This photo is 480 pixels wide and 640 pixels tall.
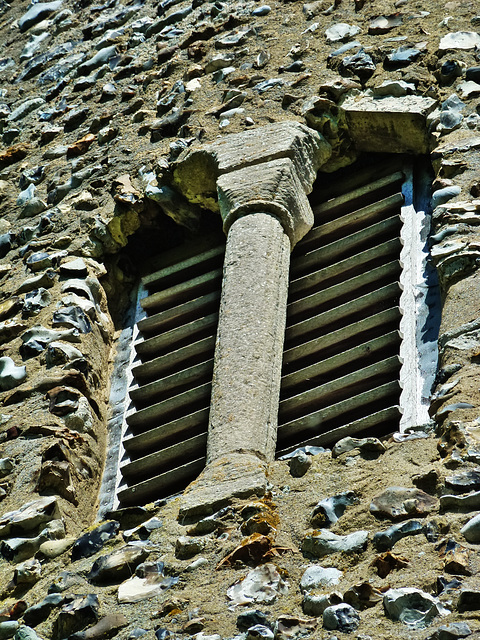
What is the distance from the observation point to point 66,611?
278 centimetres

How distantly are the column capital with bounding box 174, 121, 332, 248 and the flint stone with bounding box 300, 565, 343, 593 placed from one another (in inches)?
78.8

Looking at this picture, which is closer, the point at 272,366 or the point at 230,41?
the point at 272,366

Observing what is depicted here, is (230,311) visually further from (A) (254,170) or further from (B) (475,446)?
(B) (475,446)

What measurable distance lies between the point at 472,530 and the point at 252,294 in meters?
1.68

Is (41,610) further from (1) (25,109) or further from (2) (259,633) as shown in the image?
(1) (25,109)

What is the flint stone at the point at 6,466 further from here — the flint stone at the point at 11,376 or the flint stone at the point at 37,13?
the flint stone at the point at 37,13

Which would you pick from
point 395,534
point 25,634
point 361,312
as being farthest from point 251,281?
point 25,634

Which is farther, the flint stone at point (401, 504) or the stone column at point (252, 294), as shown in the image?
the stone column at point (252, 294)

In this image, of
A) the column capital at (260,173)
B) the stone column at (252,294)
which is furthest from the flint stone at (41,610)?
the column capital at (260,173)

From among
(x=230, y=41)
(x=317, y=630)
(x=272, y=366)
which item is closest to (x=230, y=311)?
(x=272, y=366)

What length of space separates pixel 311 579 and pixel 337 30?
337cm

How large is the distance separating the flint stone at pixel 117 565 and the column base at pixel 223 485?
0.58 ft

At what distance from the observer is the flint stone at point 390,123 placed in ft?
14.8

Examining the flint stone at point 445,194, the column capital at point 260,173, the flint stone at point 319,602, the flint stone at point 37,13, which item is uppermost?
the flint stone at point 37,13
